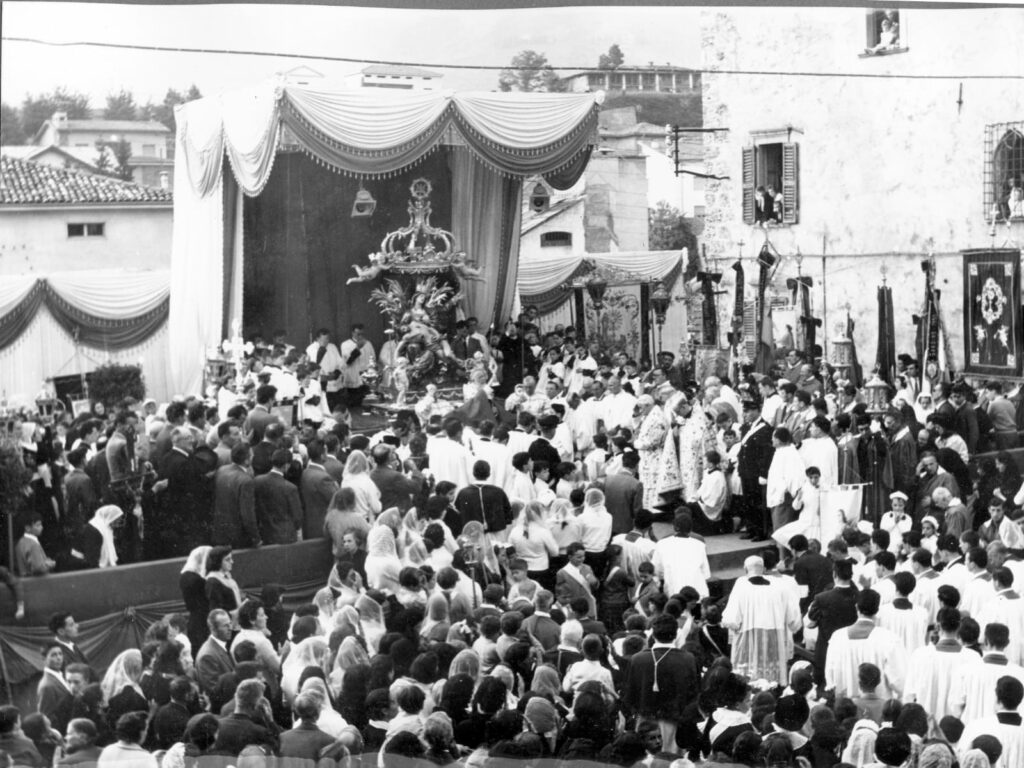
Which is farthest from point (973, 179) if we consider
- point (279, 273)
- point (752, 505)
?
point (279, 273)

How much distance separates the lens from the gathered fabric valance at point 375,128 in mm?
13094

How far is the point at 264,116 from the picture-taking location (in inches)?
515

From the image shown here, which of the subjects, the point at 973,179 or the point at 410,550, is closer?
the point at 410,550

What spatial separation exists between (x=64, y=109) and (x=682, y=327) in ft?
38.4

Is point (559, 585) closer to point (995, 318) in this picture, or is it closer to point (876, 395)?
point (876, 395)

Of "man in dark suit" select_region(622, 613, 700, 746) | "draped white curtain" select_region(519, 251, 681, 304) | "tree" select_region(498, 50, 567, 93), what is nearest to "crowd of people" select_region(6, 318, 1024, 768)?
"man in dark suit" select_region(622, 613, 700, 746)

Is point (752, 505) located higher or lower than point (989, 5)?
lower

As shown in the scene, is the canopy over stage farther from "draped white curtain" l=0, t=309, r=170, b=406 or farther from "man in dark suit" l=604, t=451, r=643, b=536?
"man in dark suit" l=604, t=451, r=643, b=536

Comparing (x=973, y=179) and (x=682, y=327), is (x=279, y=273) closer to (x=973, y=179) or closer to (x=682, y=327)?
(x=682, y=327)

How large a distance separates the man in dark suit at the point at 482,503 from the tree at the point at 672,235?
8.92 metres

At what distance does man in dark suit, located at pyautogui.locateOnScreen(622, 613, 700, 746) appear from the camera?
7.42 m

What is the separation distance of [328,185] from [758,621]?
846cm

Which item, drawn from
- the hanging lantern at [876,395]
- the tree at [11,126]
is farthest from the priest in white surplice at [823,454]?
the tree at [11,126]

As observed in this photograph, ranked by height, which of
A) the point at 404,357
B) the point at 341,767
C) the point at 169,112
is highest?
the point at 169,112
